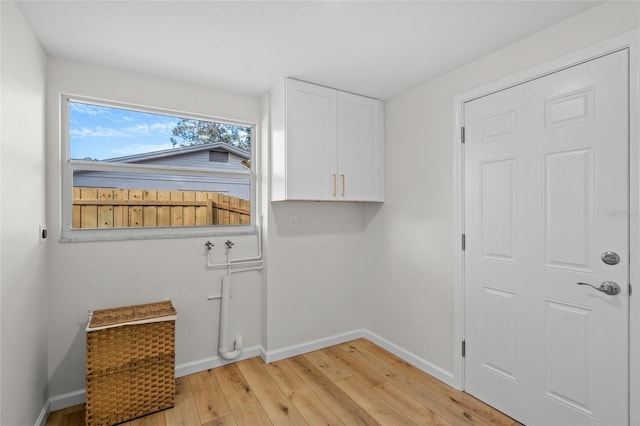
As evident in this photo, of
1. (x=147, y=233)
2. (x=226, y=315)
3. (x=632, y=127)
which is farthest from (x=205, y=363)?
(x=632, y=127)

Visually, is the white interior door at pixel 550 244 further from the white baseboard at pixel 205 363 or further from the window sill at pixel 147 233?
the window sill at pixel 147 233

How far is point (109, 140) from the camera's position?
2.41m

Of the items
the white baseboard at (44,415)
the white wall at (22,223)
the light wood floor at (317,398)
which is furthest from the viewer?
the light wood floor at (317,398)

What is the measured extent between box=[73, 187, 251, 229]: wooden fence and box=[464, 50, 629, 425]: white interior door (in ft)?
6.30

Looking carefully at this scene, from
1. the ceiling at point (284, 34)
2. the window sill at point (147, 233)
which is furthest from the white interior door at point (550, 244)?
the window sill at point (147, 233)

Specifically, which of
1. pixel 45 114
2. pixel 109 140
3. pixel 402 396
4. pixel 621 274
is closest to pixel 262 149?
pixel 109 140

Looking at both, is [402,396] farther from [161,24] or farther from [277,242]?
[161,24]

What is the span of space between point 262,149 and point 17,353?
6.72ft

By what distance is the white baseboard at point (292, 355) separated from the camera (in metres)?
2.18

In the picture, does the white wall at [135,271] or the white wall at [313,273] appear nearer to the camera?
the white wall at [135,271]

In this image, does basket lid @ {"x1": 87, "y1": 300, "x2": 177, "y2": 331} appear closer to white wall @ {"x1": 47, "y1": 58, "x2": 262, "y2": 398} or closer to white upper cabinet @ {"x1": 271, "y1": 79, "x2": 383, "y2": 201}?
white wall @ {"x1": 47, "y1": 58, "x2": 262, "y2": 398}

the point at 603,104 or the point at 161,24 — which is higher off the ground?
the point at 161,24

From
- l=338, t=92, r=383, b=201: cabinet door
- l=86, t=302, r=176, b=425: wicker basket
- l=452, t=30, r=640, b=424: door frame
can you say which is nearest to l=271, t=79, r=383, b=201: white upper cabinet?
l=338, t=92, r=383, b=201: cabinet door

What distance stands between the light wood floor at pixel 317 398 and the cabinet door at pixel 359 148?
1.43 m
